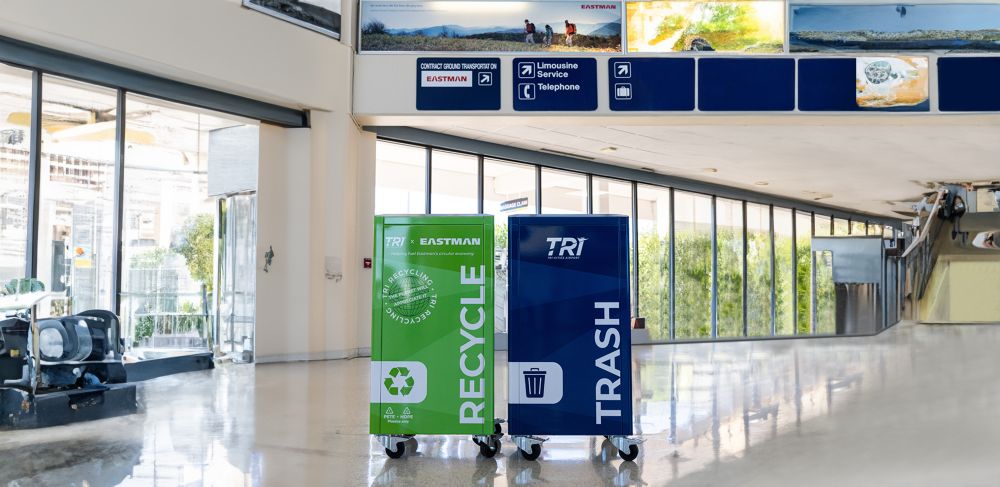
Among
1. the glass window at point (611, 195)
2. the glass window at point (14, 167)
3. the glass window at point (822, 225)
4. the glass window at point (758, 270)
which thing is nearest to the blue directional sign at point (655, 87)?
the glass window at point (611, 195)

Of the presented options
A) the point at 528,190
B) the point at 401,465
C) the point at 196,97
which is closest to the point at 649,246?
the point at 528,190

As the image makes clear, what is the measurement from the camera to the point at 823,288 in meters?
25.3

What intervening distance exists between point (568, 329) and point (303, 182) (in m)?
6.84

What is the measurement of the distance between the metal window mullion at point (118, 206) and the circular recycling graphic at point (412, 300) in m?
5.33

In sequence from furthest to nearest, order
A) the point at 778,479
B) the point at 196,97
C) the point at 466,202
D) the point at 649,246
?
the point at 649,246 < the point at 466,202 < the point at 196,97 < the point at 778,479

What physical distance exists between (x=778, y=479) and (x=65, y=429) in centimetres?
435

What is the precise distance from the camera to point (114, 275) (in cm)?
867

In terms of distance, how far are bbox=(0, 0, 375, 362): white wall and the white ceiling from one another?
1.43 meters

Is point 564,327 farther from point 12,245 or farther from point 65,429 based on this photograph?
point 12,245

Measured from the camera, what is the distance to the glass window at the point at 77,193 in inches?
312

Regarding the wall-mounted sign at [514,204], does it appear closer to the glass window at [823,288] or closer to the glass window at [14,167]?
the glass window at [14,167]

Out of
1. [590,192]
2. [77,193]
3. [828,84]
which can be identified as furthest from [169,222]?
[590,192]

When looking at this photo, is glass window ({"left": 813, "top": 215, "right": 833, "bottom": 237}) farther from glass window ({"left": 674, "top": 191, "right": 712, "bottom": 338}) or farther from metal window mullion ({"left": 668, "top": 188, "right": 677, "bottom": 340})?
metal window mullion ({"left": 668, "top": 188, "right": 677, "bottom": 340})

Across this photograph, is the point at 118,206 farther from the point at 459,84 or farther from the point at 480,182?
the point at 480,182
